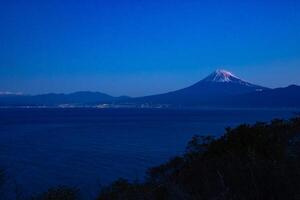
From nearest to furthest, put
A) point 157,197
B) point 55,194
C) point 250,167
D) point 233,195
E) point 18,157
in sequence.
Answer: point 233,195 < point 250,167 < point 157,197 < point 55,194 < point 18,157

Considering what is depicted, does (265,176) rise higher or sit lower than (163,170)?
higher

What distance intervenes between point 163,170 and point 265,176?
34.9 ft

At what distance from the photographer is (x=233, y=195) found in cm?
507

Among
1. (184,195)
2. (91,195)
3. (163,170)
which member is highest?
(184,195)

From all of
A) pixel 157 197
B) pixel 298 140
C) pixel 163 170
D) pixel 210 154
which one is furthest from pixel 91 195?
pixel 157 197

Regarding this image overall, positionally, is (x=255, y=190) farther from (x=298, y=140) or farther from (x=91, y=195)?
(x=91, y=195)

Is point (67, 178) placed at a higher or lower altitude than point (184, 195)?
lower

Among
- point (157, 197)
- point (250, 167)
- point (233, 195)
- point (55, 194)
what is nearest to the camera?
point (233, 195)

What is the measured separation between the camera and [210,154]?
539 inches

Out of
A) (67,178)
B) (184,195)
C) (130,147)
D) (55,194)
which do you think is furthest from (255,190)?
(130,147)

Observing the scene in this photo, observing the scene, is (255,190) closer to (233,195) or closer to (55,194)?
(233,195)

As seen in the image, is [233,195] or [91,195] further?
[91,195]

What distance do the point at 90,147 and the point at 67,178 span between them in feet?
48.1

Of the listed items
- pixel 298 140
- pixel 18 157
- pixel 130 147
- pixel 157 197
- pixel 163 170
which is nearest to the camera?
pixel 157 197
